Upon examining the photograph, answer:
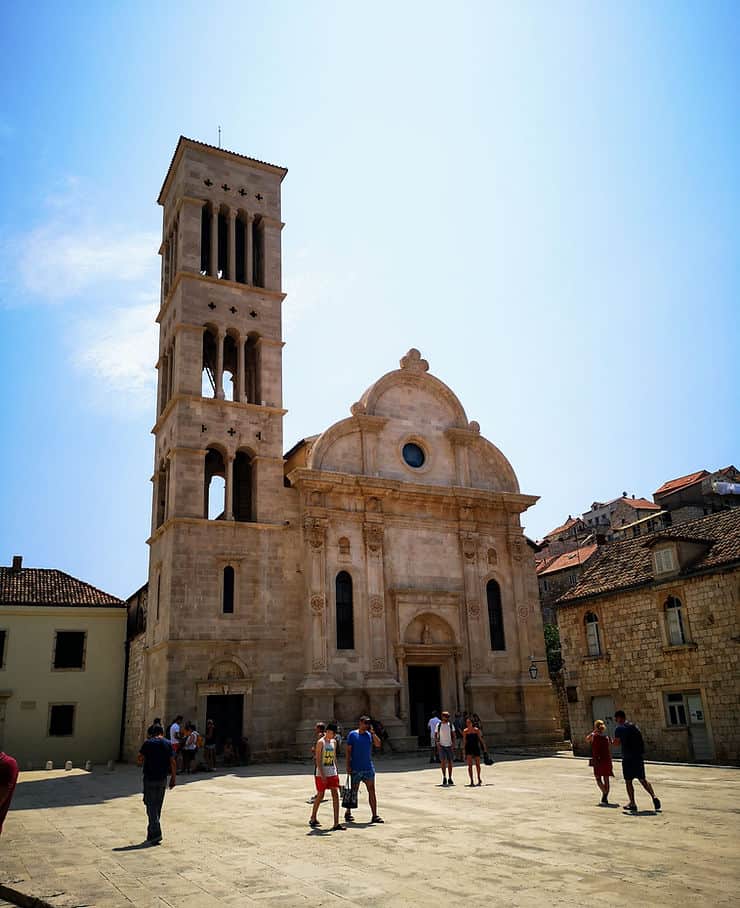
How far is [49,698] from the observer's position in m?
34.8

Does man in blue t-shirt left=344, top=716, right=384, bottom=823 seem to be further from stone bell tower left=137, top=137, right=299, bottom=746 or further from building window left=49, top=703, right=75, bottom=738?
building window left=49, top=703, right=75, bottom=738

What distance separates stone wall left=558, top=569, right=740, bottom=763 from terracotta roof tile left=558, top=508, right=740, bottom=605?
1.19 ft

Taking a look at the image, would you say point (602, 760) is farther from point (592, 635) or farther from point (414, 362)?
point (414, 362)

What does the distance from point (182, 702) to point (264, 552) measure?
Result: 635cm

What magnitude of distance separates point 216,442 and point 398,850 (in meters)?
22.4

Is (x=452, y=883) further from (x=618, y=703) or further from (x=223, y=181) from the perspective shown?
(x=223, y=181)

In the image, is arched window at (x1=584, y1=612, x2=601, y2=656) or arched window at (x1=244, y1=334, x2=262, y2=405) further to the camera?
arched window at (x1=244, y1=334, x2=262, y2=405)

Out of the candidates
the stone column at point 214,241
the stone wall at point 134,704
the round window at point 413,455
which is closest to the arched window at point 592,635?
the round window at point 413,455

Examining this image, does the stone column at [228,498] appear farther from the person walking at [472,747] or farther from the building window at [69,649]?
the person walking at [472,747]

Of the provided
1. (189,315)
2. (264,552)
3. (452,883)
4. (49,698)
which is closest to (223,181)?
(189,315)

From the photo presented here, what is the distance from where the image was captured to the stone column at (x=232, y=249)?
3441 cm

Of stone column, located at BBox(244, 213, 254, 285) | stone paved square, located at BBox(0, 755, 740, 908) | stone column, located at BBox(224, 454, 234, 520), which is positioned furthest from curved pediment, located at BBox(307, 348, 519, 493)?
stone paved square, located at BBox(0, 755, 740, 908)

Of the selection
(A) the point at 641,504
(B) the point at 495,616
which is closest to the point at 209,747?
(B) the point at 495,616

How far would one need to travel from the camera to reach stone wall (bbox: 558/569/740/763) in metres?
22.2
